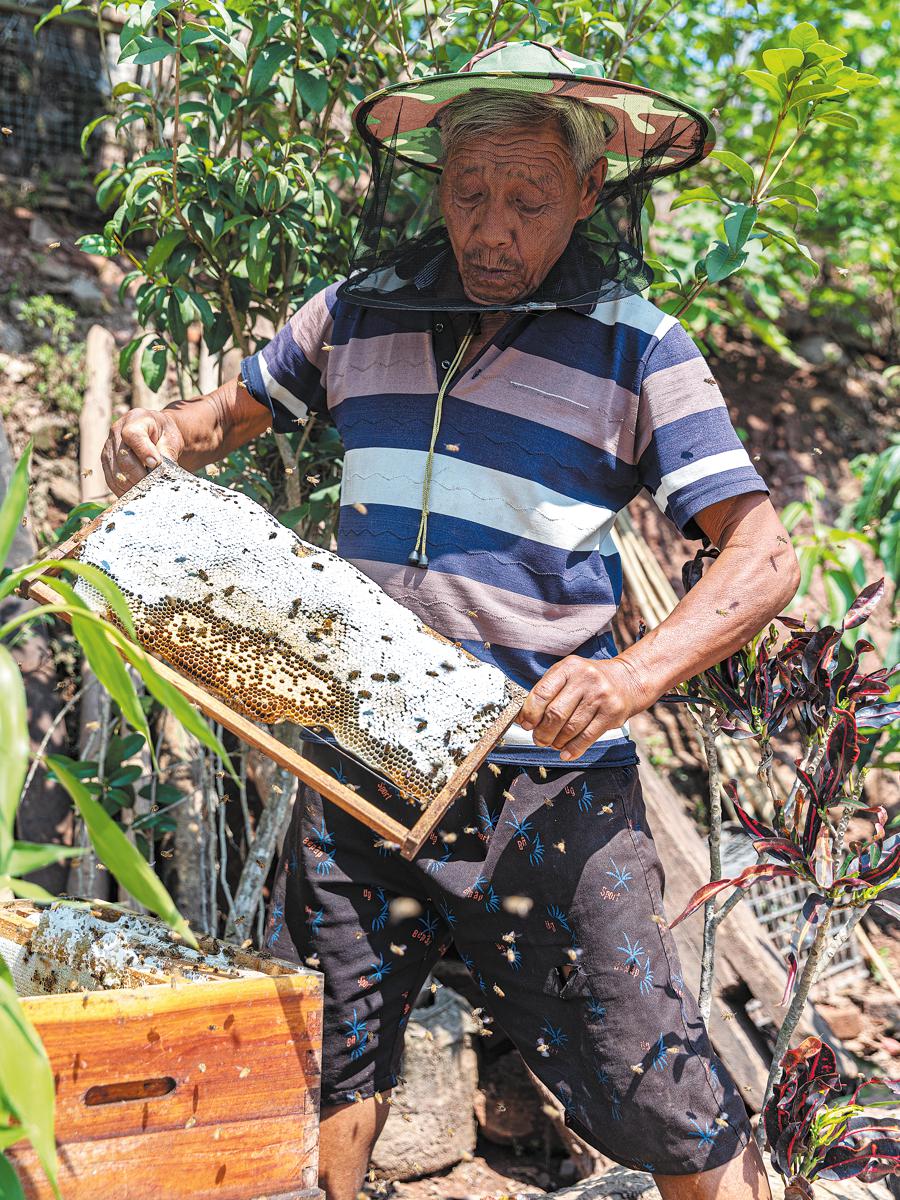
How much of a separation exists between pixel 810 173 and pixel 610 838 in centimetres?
375

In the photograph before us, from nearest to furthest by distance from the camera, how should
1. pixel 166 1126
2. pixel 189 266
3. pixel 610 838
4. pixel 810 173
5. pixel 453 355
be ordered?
pixel 166 1126, pixel 610 838, pixel 453 355, pixel 189 266, pixel 810 173

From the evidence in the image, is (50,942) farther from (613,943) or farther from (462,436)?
(462,436)

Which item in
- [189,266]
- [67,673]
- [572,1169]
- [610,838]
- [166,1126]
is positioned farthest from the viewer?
[67,673]

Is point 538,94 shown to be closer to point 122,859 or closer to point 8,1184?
point 122,859

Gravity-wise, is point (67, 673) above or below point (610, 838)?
below

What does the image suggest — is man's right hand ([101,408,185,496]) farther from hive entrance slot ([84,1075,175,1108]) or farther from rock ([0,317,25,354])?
rock ([0,317,25,354])

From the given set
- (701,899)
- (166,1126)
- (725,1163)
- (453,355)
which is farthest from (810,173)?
(166,1126)

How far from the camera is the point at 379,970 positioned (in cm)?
179

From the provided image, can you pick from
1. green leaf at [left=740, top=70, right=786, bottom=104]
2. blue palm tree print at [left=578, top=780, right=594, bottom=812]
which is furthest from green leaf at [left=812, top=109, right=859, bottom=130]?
blue palm tree print at [left=578, top=780, right=594, bottom=812]

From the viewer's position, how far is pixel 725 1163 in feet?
5.24

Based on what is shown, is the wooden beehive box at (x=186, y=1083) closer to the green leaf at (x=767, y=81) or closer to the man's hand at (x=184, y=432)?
the man's hand at (x=184, y=432)

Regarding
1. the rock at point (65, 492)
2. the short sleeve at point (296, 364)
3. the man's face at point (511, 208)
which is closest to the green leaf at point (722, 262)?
the man's face at point (511, 208)

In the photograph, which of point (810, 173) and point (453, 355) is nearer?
point (453, 355)

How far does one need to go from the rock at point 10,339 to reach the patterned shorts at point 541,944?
8.02 ft
